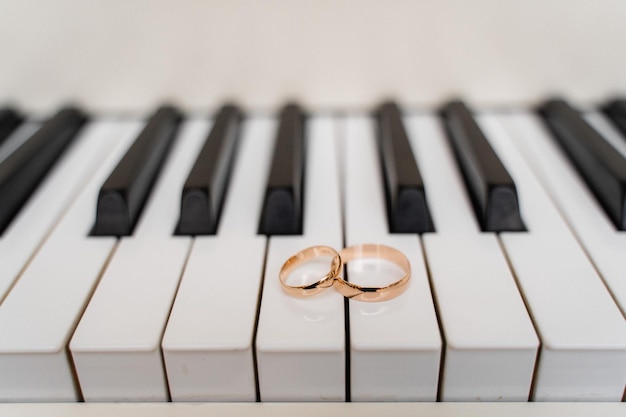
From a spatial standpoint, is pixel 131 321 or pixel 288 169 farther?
pixel 288 169

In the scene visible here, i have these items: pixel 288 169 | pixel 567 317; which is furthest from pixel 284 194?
pixel 567 317

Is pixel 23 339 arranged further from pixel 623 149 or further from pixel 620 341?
pixel 623 149

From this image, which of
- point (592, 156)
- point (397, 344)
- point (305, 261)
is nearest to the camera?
point (397, 344)

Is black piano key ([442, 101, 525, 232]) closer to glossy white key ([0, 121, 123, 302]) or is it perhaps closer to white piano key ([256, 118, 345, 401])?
white piano key ([256, 118, 345, 401])

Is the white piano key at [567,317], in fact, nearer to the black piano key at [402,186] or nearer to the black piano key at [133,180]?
the black piano key at [402,186]

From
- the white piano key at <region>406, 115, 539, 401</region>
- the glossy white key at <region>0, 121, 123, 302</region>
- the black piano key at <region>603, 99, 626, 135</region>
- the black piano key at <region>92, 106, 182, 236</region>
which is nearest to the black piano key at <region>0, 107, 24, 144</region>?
the glossy white key at <region>0, 121, 123, 302</region>

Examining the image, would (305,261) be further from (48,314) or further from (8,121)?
(8,121)

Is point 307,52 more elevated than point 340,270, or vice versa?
point 307,52
